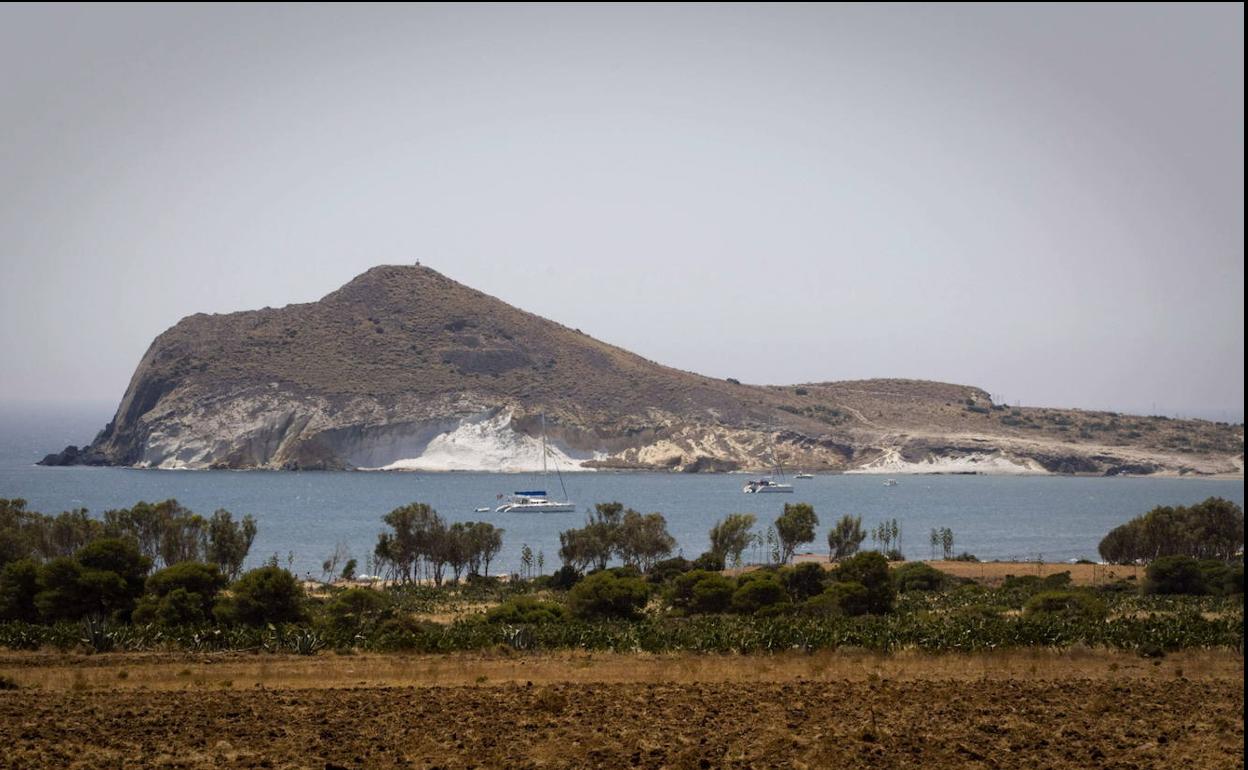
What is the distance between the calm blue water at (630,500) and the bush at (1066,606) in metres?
33.0

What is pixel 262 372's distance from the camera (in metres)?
178

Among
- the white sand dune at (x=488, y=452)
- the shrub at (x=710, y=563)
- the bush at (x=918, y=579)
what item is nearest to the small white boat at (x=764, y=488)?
the white sand dune at (x=488, y=452)

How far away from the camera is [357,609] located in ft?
125

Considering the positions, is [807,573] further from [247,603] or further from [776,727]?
[776,727]

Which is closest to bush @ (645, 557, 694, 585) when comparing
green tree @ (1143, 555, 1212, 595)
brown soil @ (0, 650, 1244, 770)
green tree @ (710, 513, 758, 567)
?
green tree @ (710, 513, 758, 567)

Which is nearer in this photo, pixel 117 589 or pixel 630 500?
pixel 117 589

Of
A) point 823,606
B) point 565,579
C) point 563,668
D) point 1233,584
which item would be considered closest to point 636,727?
point 563,668

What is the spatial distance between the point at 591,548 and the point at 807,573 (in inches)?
633

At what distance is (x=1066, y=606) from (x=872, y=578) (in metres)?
7.43

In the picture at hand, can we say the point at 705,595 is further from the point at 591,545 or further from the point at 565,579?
the point at 591,545

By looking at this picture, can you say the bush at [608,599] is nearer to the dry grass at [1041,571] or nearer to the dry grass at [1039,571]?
the dry grass at [1039,571]

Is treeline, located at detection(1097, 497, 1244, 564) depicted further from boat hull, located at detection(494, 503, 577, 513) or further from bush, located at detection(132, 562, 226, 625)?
boat hull, located at detection(494, 503, 577, 513)

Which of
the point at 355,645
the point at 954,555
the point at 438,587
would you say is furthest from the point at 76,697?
the point at 954,555

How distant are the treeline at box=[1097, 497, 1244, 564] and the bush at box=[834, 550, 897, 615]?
28091 millimetres
